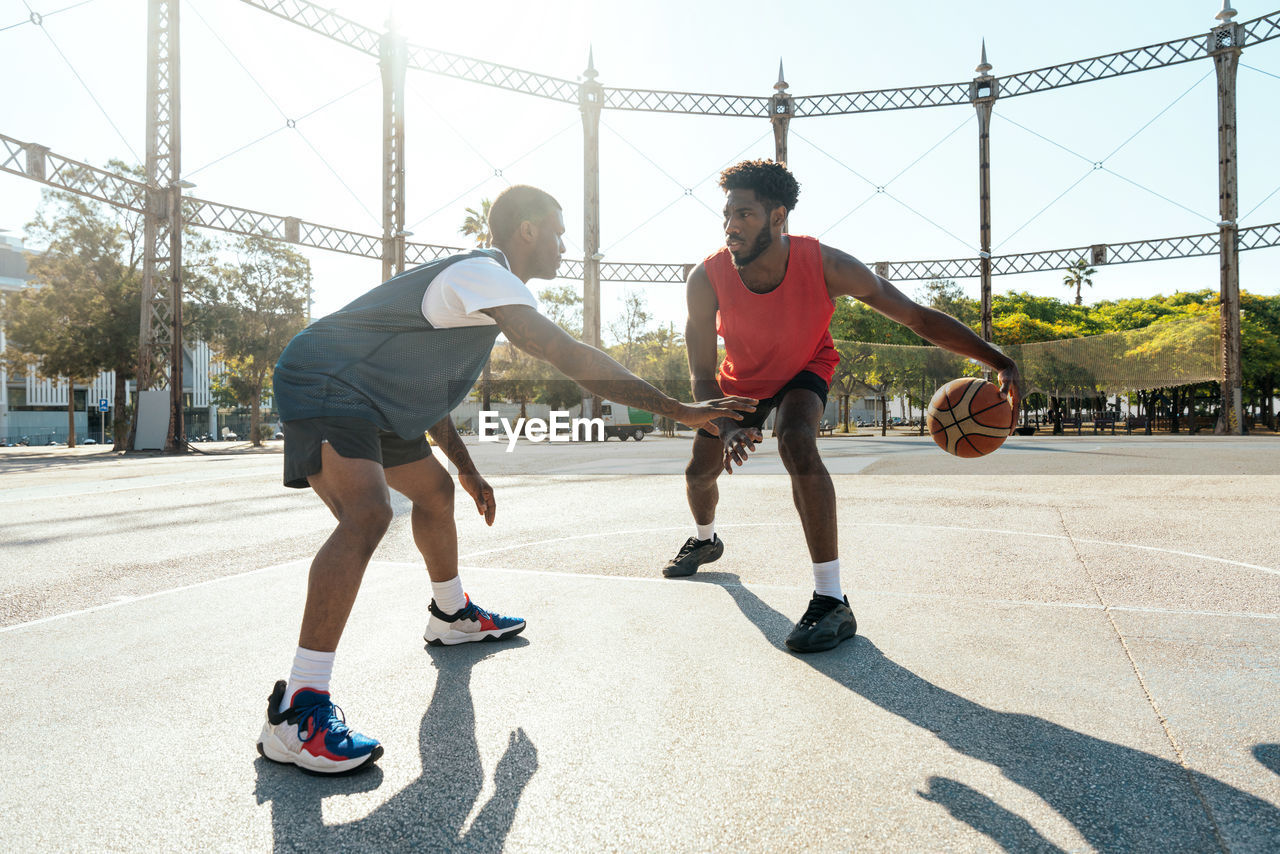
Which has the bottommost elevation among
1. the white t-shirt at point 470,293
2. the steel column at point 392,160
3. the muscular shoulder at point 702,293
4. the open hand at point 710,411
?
the open hand at point 710,411

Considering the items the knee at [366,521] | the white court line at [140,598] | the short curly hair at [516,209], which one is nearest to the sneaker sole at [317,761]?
the knee at [366,521]

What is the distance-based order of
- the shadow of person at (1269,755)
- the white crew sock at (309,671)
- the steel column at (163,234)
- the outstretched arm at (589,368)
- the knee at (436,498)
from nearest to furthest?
the shadow of person at (1269,755) → the white crew sock at (309,671) → the outstretched arm at (589,368) → the knee at (436,498) → the steel column at (163,234)

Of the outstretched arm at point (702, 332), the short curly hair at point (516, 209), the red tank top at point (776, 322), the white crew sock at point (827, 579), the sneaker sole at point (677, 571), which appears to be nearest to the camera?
the short curly hair at point (516, 209)

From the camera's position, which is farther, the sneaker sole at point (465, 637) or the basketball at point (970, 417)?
the basketball at point (970, 417)

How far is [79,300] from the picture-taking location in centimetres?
3045

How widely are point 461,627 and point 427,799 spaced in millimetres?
1213

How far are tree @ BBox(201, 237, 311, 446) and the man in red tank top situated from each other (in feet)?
112

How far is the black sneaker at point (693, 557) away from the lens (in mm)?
4105

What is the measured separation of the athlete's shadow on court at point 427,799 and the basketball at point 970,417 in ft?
9.37

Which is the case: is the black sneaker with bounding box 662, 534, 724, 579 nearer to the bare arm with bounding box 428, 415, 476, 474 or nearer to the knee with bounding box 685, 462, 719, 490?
the knee with bounding box 685, 462, 719, 490

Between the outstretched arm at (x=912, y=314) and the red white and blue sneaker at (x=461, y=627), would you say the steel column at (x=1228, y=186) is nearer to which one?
the outstretched arm at (x=912, y=314)

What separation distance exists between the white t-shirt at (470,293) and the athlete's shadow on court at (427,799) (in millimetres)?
1081

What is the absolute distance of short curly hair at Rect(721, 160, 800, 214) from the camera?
132 inches

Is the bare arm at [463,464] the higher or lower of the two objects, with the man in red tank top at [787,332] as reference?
lower
